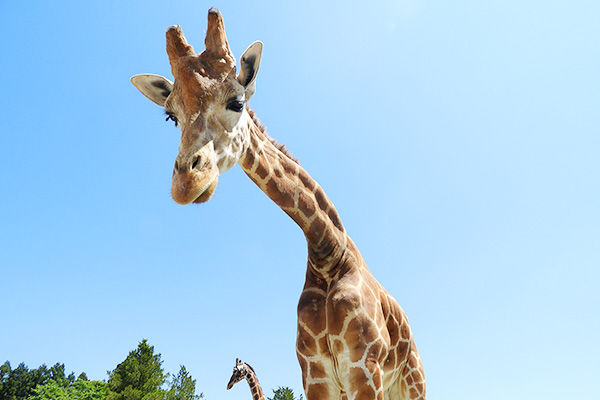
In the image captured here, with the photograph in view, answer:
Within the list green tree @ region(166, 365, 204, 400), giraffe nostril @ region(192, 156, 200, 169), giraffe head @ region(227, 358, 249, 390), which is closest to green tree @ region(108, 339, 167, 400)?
green tree @ region(166, 365, 204, 400)

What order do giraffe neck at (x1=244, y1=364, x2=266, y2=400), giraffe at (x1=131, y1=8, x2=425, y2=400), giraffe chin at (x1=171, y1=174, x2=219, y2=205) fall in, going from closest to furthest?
giraffe chin at (x1=171, y1=174, x2=219, y2=205) → giraffe at (x1=131, y1=8, x2=425, y2=400) → giraffe neck at (x1=244, y1=364, x2=266, y2=400)

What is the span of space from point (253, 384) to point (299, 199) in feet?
28.5

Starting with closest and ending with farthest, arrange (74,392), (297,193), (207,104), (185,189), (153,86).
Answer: (185,189) < (207,104) < (153,86) < (297,193) < (74,392)

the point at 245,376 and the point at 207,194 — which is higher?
the point at 245,376

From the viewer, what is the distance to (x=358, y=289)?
14.1 ft

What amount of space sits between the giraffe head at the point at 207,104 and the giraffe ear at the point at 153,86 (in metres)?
0.01

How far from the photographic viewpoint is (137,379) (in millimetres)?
27688

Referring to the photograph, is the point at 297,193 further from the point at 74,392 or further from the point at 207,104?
the point at 74,392

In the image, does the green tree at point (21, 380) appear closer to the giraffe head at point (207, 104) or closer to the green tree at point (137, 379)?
the green tree at point (137, 379)

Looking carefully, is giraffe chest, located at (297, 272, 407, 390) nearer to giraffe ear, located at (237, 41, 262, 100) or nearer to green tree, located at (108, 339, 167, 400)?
giraffe ear, located at (237, 41, 262, 100)

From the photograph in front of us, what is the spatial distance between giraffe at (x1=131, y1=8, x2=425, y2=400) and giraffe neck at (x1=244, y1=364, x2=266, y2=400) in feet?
22.8

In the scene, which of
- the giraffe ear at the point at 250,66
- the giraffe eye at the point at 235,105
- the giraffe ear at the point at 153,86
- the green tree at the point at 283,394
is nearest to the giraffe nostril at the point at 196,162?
the giraffe eye at the point at 235,105

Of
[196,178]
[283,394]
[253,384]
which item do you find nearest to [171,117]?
[196,178]

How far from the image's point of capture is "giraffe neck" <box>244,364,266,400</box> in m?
10.8
